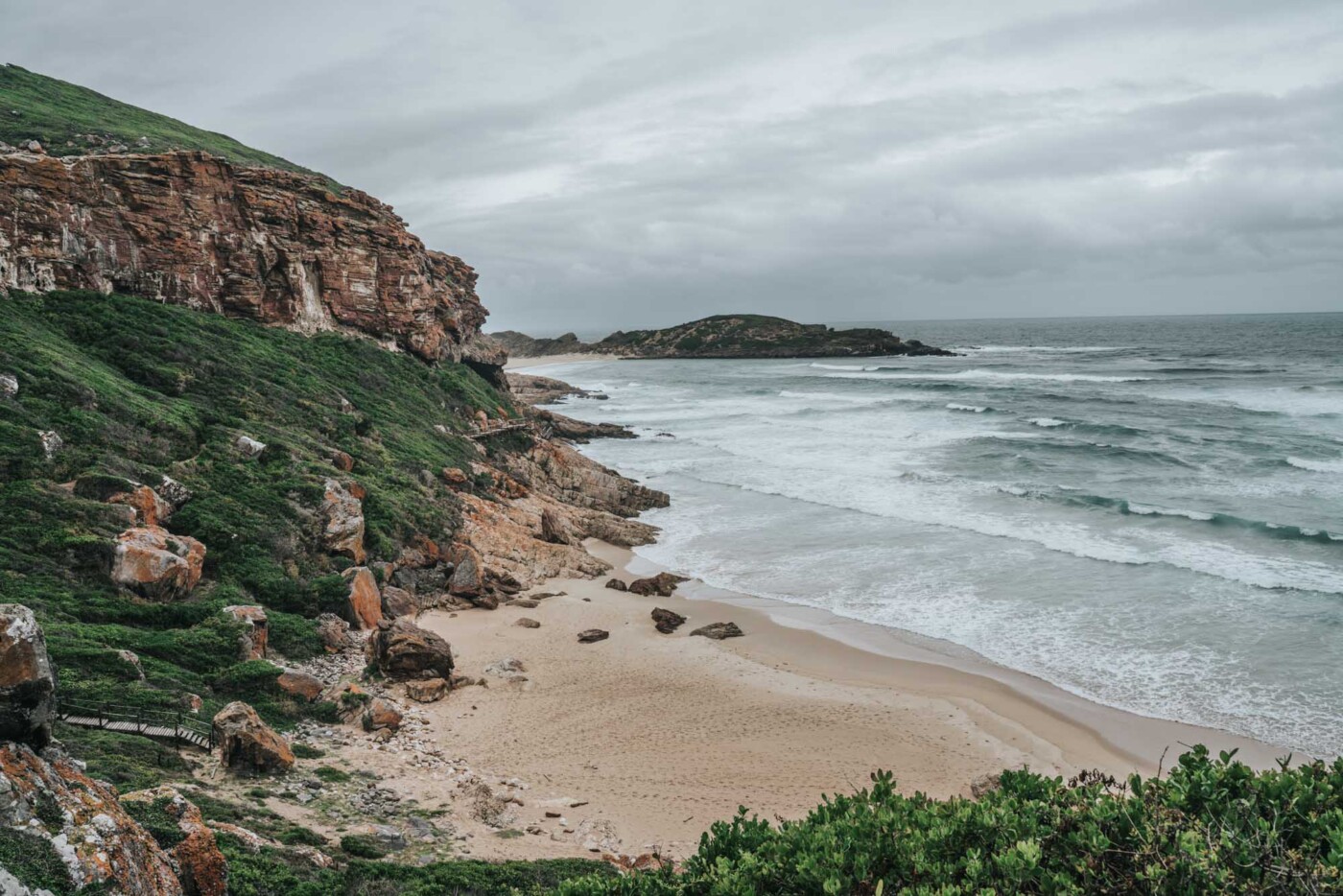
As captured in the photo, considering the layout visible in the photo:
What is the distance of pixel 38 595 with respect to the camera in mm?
13422

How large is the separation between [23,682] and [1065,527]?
98.4ft

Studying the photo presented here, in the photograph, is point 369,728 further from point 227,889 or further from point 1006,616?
point 1006,616

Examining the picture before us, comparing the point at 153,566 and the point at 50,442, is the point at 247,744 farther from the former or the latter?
the point at 50,442

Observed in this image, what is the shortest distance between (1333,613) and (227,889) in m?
25.1

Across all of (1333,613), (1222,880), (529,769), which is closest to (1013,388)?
(1333,613)

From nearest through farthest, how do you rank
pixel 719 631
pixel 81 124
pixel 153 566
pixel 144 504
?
pixel 153 566 → pixel 144 504 → pixel 719 631 → pixel 81 124

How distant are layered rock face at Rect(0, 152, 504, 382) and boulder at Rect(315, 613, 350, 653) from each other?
16945 mm

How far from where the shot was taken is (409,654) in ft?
52.6

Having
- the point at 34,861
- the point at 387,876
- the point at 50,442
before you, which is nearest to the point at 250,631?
the point at 50,442

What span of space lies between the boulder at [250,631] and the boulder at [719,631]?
10.1 metres

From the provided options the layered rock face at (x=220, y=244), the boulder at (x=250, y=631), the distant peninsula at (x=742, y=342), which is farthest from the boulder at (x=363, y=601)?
the distant peninsula at (x=742, y=342)

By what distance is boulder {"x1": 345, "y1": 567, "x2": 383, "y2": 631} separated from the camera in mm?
17859

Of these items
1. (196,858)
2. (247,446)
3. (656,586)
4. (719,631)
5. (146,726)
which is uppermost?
(247,446)

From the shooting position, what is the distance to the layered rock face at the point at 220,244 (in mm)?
25625
